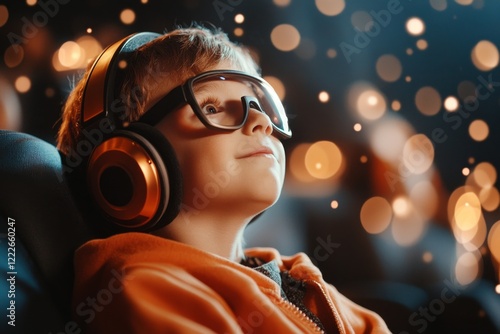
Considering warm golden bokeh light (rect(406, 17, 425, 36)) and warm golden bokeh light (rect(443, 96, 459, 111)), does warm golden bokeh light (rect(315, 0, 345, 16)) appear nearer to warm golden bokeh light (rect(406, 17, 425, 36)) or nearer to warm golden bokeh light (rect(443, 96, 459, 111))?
warm golden bokeh light (rect(406, 17, 425, 36))

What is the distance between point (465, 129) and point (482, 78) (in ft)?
0.44

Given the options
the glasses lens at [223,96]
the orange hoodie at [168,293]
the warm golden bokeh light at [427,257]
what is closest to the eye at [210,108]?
the glasses lens at [223,96]

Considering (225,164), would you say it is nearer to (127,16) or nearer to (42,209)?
(42,209)

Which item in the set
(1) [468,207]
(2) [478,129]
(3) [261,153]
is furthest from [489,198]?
(3) [261,153]

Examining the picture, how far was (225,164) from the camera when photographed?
866mm

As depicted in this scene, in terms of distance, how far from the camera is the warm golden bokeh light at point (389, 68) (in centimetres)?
137

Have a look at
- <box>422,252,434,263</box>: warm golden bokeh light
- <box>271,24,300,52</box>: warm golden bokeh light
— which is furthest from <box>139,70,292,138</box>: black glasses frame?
<box>422,252,434,263</box>: warm golden bokeh light

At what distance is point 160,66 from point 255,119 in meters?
0.19

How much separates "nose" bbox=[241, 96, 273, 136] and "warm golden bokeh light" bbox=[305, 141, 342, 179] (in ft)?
1.38

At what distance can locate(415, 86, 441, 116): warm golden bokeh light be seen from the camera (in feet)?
4.44

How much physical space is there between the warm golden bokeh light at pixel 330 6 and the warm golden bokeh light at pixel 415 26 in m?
0.18

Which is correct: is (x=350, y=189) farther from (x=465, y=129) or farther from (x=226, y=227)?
(x=226, y=227)

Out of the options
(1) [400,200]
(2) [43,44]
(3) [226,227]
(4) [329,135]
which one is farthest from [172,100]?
(1) [400,200]

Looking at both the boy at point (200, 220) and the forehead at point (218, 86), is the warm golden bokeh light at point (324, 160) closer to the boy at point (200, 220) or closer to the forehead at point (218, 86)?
the boy at point (200, 220)
